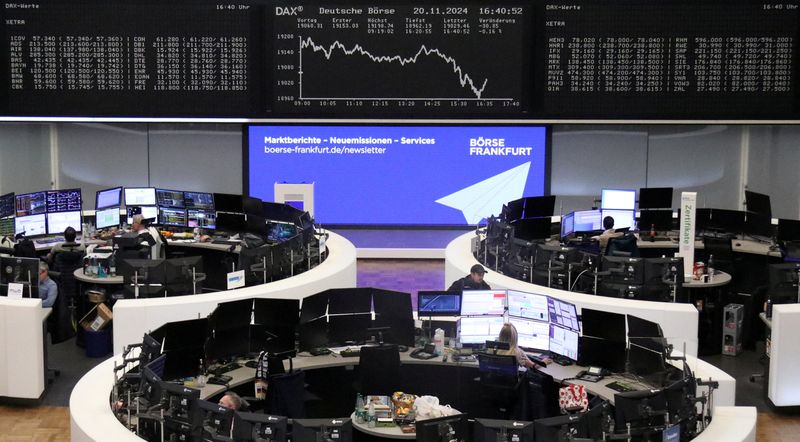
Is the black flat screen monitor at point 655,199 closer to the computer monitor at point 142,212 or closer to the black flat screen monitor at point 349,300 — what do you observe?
the black flat screen monitor at point 349,300

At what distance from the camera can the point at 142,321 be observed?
32.1ft

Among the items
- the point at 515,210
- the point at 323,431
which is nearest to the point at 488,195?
the point at 515,210

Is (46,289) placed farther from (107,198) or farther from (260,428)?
(260,428)

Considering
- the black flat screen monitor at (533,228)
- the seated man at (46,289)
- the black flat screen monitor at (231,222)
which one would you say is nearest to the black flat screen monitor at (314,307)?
the seated man at (46,289)

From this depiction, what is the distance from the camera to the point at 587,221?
1384 cm

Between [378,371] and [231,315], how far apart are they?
4.32 ft

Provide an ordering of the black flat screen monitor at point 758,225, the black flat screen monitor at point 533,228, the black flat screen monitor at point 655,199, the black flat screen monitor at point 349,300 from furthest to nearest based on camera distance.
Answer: the black flat screen monitor at point 655,199 → the black flat screen monitor at point 533,228 → the black flat screen monitor at point 758,225 → the black flat screen monitor at point 349,300

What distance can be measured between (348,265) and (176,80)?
13.3 feet

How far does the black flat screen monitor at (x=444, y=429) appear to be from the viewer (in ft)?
22.0

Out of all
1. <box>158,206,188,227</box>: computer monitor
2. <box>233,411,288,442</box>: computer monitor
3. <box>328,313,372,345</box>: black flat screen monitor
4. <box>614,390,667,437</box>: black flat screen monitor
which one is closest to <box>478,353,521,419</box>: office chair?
<box>328,313,372,345</box>: black flat screen monitor

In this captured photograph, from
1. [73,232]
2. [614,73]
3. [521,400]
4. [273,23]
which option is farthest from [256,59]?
[521,400]

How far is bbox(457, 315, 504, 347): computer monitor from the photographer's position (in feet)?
29.9

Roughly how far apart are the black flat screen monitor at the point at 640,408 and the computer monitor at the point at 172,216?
8.26 meters

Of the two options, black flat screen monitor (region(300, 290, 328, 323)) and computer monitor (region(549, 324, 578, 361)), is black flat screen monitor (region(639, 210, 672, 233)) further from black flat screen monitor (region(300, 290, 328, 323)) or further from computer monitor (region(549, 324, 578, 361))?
black flat screen monitor (region(300, 290, 328, 323))
